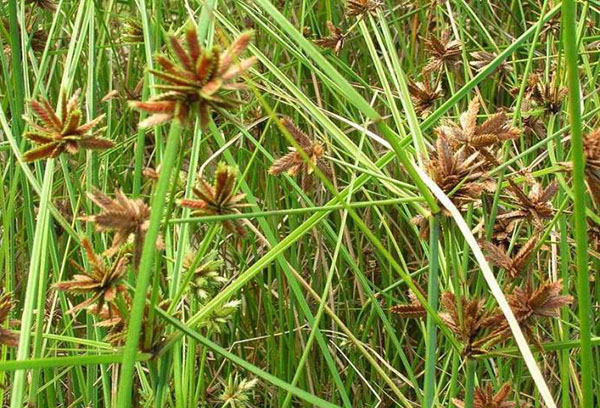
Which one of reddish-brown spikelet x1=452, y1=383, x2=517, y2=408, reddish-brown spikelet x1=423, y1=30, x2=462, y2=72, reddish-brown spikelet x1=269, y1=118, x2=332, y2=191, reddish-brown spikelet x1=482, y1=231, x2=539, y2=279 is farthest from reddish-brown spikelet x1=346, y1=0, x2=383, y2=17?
reddish-brown spikelet x1=452, y1=383, x2=517, y2=408

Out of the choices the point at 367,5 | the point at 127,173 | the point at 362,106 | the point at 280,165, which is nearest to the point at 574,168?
the point at 362,106

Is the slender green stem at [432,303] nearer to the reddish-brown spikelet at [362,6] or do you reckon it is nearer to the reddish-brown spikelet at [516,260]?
the reddish-brown spikelet at [516,260]

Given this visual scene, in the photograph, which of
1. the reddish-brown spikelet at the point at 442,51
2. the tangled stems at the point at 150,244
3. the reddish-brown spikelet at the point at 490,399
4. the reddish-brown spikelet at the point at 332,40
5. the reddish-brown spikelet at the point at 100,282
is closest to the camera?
the tangled stems at the point at 150,244

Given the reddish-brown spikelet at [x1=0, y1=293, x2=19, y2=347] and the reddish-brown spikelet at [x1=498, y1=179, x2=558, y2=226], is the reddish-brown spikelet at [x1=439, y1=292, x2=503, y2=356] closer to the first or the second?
the reddish-brown spikelet at [x1=498, y1=179, x2=558, y2=226]

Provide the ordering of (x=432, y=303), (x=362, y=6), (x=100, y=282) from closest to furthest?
(x=100, y=282), (x=432, y=303), (x=362, y=6)

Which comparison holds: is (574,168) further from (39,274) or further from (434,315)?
(39,274)

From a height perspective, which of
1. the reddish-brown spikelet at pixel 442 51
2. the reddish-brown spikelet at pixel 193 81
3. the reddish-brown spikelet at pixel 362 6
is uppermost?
the reddish-brown spikelet at pixel 362 6

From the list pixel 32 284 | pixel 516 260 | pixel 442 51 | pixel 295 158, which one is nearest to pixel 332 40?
pixel 442 51

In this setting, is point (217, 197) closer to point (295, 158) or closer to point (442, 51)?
point (295, 158)

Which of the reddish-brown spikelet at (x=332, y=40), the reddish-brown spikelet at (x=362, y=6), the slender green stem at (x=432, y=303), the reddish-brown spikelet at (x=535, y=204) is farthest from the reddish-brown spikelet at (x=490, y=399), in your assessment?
the reddish-brown spikelet at (x=332, y=40)

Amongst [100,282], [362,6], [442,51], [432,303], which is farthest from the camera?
[442,51]

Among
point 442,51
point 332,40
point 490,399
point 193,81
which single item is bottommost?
point 490,399
